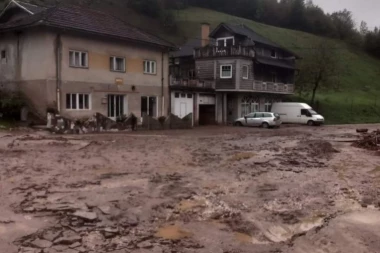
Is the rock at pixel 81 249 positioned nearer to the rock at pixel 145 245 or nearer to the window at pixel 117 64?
the rock at pixel 145 245

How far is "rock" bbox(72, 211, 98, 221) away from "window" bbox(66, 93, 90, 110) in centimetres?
1945

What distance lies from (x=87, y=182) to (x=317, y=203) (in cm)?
596

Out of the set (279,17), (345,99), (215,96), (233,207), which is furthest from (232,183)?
(279,17)

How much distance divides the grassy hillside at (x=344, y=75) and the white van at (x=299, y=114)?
6.93 meters

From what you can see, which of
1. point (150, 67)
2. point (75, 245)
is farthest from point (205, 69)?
point (75, 245)

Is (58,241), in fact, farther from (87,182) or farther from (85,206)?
(87,182)

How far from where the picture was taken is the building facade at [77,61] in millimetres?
26188

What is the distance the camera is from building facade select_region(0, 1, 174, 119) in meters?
26.2

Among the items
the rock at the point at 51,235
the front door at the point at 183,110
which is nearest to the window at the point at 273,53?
the front door at the point at 183,110

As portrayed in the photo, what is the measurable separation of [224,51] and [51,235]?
120ft

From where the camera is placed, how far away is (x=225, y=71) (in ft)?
139

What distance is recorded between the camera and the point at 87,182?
11.5 metres

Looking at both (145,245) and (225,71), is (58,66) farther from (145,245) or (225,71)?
(145,245)

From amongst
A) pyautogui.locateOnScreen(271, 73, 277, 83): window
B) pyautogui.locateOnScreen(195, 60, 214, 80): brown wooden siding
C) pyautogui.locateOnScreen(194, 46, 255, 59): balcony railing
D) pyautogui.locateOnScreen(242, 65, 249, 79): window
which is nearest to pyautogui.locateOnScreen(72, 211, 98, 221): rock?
pyautogui.locateOnScreen(194, 46, 255, 59): balcony railing
